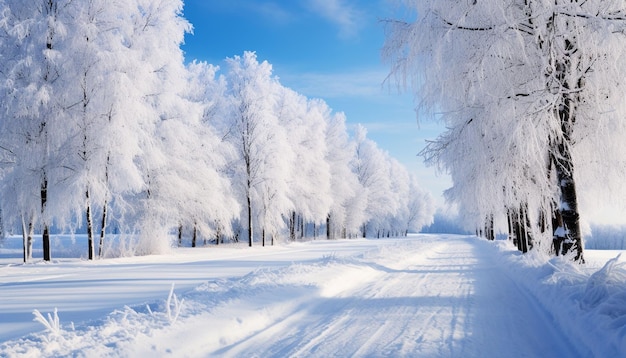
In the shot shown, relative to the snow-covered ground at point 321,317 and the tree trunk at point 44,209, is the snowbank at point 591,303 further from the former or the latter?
the tree trunk at point 44,209

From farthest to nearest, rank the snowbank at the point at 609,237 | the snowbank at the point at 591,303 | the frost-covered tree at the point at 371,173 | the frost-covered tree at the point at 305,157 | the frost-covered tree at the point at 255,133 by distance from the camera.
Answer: the snowbank at the point at 609,237
the frost-covered tree at the point at 371,173
the frost-covered tree at the point at 305,157
the frost-covered tree at the point at 255,133
the snowbank at the point at 591,303

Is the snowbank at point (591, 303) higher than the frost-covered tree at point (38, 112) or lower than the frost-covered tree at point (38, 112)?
lower

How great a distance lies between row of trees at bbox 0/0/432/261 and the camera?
13328 mm

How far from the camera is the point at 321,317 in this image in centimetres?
589

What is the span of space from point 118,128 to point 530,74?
12.6 m

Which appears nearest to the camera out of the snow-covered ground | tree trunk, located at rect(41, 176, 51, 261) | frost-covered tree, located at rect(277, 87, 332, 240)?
the snow-covered ground

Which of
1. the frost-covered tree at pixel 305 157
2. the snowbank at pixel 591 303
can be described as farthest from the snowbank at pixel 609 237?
the snowbank at pixel 591 303

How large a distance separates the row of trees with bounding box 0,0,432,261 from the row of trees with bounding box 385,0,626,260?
11095 millimetres

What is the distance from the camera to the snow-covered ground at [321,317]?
4148 mm

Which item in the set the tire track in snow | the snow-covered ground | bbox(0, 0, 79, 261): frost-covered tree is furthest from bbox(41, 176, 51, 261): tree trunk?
the tire track in snow

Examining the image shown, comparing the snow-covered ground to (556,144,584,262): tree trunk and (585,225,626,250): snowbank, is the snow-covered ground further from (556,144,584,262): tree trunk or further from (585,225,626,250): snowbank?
(585,225,626,250): snowbank

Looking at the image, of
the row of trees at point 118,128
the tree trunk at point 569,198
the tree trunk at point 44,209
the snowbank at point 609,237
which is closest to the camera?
the tree trunk at point 569,198

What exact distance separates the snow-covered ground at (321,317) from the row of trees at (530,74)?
90.7 inches

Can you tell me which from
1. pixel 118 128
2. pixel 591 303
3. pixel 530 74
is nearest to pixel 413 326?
pixel 591 303
